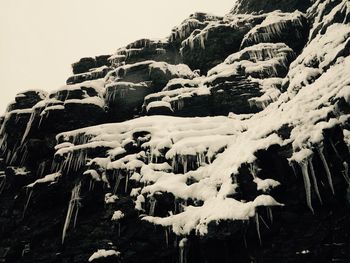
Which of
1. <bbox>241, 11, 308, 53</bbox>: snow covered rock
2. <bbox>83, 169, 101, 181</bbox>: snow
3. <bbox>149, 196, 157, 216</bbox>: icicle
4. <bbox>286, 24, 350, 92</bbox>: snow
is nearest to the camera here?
<bbox>149, 196, 157, 216</bbox>: icicle

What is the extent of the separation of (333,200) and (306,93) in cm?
357

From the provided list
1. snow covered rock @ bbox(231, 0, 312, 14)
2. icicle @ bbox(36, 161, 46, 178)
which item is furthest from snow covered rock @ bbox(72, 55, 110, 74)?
icicle @ bbox(36, 161, 46, 178)

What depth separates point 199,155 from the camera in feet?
43.0

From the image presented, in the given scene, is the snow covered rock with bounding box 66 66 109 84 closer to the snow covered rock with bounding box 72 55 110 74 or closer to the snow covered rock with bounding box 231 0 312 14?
the snow covered rock with bounding box 72 55 110 74

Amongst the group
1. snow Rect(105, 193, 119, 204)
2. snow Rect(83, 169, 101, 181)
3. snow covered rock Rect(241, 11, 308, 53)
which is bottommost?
snow Rect(105, 193, 119, 204)

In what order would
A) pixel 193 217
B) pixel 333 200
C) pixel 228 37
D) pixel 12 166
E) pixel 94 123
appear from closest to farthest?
pixel 333 200, pixel 193 217, pixel 12 166, pixel 94 123, pixel 228 37

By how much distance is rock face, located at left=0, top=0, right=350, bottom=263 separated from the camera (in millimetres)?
10086

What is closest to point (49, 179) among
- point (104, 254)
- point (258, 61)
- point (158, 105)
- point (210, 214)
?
point (104, 254)

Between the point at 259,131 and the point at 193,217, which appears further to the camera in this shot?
the point at 259,131

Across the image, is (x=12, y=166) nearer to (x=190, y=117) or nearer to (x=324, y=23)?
(x=190, y=117)

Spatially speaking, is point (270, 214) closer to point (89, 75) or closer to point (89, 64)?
point (89, 75)

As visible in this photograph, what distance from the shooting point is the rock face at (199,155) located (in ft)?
33.1

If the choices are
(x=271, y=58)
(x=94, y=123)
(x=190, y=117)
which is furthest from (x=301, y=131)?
(x=94, y=123)

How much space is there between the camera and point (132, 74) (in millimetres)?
20781
